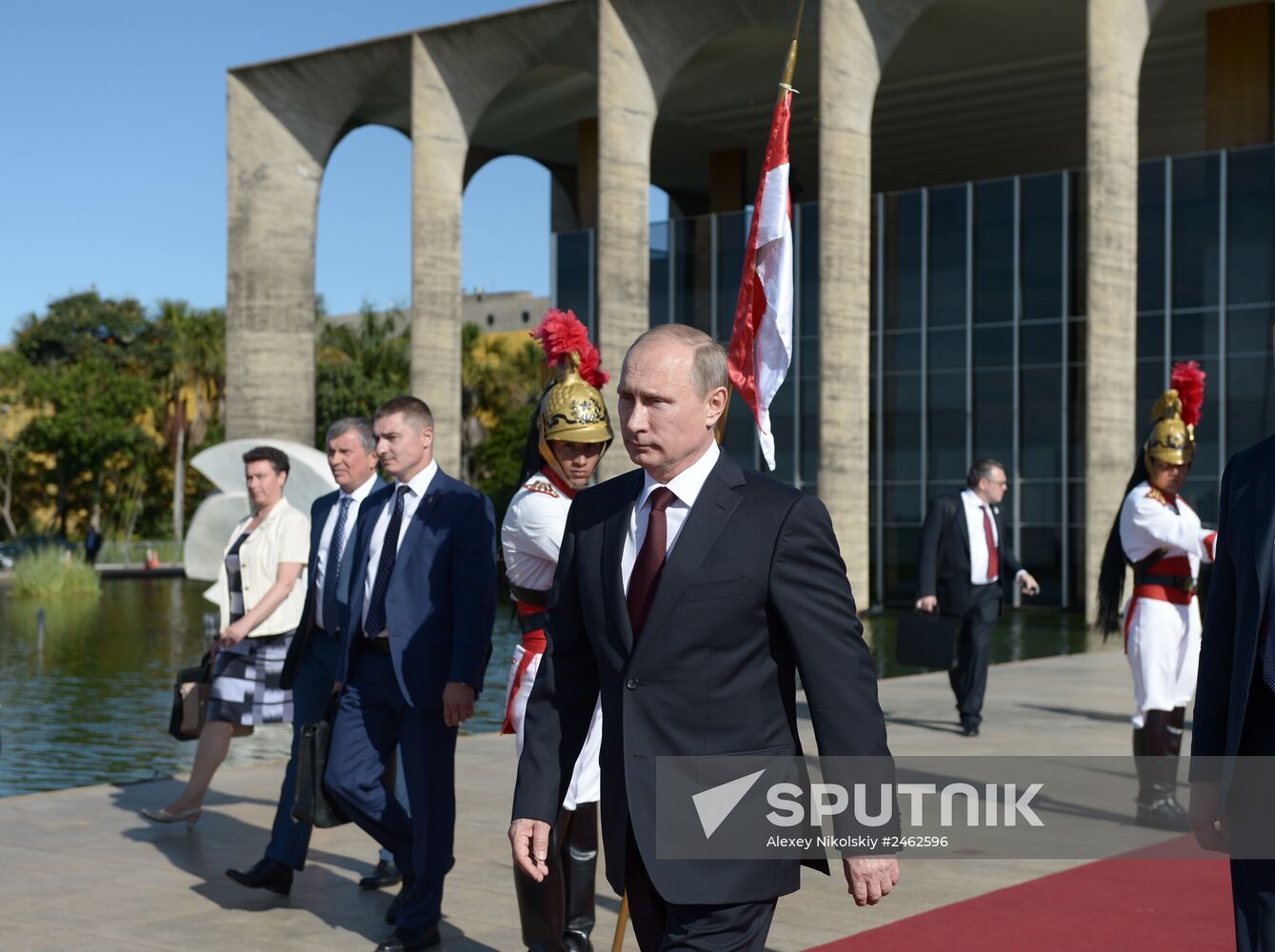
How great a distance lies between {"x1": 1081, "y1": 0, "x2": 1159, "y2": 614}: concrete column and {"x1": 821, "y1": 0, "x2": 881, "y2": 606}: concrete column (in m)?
4.13

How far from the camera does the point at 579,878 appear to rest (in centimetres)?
572

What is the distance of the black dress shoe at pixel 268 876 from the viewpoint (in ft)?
22.1

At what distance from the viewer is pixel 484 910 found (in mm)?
6617

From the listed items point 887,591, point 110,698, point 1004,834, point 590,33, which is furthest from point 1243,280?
point 1004,834

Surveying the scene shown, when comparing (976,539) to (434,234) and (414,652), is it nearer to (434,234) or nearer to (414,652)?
(414,652)

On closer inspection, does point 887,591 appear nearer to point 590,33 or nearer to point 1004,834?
point 590,33

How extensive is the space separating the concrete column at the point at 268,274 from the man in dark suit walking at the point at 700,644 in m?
35.0

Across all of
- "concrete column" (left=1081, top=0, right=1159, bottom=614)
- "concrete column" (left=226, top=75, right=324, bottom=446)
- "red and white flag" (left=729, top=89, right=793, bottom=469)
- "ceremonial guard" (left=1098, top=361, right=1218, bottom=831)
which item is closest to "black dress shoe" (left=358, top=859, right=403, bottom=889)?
"red and white flag" (left=729, top=89, right=793, bottom=469)

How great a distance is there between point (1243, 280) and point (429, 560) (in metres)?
25.1

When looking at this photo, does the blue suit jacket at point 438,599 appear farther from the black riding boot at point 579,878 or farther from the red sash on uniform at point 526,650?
the black riding boot at point 579,878

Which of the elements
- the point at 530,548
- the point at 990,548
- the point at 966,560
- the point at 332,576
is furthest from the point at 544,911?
the point at 990,548

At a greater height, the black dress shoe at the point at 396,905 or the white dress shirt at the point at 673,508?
the white dress shirt at the point at 673,508

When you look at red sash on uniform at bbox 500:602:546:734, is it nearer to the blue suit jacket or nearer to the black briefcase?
the blue suit jacket

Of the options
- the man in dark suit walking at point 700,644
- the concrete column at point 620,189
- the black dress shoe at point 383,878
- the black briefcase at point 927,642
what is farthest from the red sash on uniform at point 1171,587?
the concrete column at point 620,189
